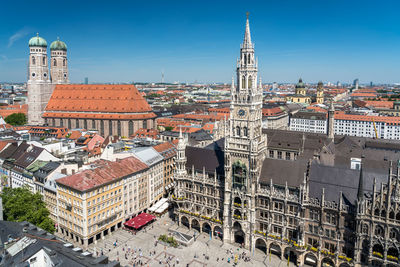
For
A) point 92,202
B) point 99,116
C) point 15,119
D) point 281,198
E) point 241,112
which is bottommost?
point 92,202

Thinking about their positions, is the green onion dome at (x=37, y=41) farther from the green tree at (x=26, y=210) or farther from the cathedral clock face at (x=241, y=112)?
the cathedral clock face at (x=241, y=112)

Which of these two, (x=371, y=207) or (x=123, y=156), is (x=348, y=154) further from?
(x=123, y=156)

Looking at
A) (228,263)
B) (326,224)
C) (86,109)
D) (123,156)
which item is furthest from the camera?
(86,109)

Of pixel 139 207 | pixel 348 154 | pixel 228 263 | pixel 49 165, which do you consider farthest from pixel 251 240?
pixel 49 165

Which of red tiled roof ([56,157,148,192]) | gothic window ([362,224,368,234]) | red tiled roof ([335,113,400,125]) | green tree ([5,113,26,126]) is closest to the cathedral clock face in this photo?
gothic window ([362,224,368,234])

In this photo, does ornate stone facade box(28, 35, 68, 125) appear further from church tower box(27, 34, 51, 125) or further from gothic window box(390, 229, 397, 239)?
gothic window box(390, 229, 397, 239)

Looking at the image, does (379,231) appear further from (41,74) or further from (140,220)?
(41,74)

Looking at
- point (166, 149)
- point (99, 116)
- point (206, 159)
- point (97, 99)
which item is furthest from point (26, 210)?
point (97, 99)
